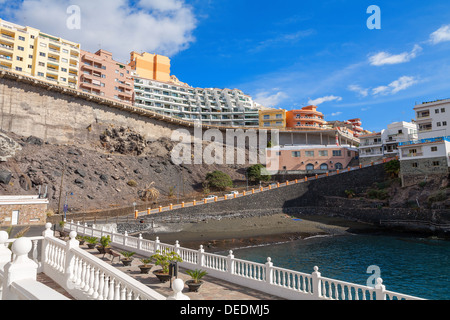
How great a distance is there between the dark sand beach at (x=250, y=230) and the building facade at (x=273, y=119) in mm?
39743

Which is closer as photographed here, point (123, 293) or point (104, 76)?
point (123, 293)

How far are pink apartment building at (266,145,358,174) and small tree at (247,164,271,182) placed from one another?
364 cm

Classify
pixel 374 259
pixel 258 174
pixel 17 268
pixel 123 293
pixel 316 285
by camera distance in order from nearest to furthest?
1. pixel 17 268
2. pixel 123 293
3. pixel 316 285
4. pixel 374 259
5. pixel 258 174

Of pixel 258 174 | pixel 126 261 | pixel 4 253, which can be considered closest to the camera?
pixel 4 253

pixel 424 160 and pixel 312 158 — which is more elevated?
pixel 312 158

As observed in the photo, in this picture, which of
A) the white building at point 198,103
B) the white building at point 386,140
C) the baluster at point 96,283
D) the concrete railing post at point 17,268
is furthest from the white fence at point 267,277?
the white building at point 198,103

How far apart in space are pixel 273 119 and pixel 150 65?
163 ft

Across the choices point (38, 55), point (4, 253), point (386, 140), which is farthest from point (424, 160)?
point (38, 55)

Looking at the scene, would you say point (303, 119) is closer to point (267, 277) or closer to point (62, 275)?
point (267, 277)

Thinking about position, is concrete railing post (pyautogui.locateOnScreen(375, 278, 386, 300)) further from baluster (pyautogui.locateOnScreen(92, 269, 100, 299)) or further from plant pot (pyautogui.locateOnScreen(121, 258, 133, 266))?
plant pot (pyautogui.locateOnScreen(121, 258, 133, 266))

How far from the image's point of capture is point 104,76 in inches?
2719

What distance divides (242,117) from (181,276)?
84.9 m

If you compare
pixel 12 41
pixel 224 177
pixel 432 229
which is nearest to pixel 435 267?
pixel 432 229

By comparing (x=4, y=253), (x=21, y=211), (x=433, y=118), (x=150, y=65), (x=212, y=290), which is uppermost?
(x=150, y=65)
